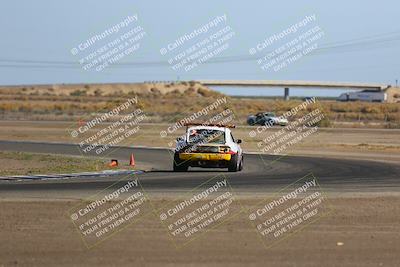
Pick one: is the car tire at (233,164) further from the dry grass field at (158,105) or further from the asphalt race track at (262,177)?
the dry grass field at (158,105)

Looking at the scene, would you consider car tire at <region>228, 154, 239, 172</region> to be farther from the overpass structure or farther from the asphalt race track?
the overpass structure

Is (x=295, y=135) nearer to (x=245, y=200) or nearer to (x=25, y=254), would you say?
(x=245, y=200)

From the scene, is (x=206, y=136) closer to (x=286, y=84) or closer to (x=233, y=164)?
(x=233, y=164)

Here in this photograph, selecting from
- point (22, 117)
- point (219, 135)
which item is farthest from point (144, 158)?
point (22, 117)

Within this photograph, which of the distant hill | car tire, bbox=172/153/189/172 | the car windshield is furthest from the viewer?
the distant hill

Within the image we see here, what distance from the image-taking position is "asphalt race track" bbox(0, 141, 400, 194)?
2009 centimetres

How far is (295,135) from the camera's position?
56.4 meters

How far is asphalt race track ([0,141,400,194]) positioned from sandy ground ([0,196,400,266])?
5.50 meters

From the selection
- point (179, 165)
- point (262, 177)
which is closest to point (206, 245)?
point (262, 177)

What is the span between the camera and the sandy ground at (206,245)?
10.8 m

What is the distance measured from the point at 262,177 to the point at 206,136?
3.44m

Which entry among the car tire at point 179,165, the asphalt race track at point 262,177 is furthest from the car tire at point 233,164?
the car tire at point 179,165

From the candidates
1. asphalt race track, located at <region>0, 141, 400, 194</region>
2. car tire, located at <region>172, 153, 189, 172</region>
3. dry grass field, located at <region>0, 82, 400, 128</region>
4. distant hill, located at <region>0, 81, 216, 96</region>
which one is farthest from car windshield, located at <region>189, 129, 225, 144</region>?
distant hill, located at <region>0, 81, 216, 96</region>

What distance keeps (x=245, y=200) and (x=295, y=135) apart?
3968cm
